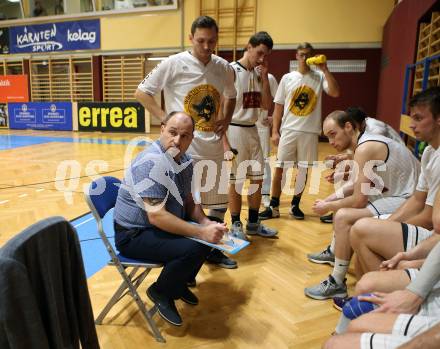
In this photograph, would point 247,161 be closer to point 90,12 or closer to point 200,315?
point 200,315

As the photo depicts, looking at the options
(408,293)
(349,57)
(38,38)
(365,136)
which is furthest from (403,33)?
(38,38)

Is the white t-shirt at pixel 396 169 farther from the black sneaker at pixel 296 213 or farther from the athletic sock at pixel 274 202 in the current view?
the athletic sock at pixel 274 202

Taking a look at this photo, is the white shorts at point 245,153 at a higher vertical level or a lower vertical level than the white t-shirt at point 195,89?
lower

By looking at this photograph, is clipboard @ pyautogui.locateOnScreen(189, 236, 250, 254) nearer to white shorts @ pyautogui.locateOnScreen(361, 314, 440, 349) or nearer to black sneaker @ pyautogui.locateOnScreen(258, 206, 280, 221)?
white shorts @ pyautogui.locateOnScreen(361, 314, 440, 349)

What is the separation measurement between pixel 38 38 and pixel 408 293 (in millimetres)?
15420

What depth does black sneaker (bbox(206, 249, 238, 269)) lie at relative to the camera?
2.94 metres

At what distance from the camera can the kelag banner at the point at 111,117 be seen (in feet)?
37.6

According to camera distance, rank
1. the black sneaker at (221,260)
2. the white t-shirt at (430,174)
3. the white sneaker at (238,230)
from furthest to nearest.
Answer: the white sneaker at (238,230), the black sneaker at (221,260), the white t-shirt at (430,174)

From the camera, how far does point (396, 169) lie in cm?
240

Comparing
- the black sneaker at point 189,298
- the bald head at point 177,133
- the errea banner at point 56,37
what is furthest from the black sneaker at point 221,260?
the errea banner at point 56,37

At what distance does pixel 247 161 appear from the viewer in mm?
3490

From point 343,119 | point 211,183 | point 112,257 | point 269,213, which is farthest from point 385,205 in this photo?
point 269,213

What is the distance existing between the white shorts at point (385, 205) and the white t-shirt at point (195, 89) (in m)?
1.17

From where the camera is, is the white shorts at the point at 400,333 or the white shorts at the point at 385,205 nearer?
the white shorts at the point at 400,333
